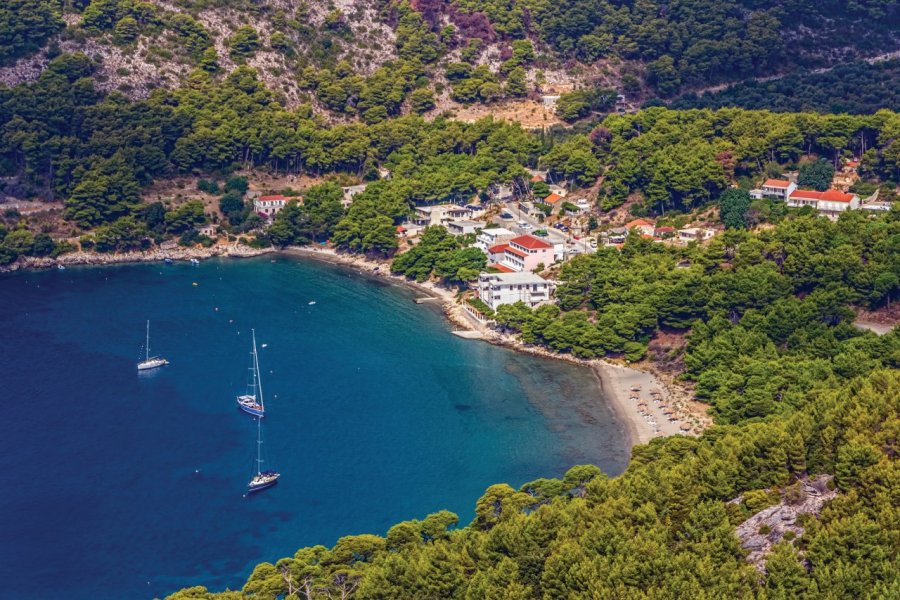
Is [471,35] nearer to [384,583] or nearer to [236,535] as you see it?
[236,535]

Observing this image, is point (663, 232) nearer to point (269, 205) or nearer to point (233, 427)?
point (269, 205)

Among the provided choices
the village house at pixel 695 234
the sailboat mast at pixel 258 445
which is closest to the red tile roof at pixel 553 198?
the village house at pixel 695 234

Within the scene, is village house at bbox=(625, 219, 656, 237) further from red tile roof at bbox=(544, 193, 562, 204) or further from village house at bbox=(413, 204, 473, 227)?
village house at bbox=(413, 204, 473, 227)

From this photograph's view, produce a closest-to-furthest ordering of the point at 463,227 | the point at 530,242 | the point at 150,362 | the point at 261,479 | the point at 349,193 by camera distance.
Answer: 1. the point at 261,479
2. the point at 150,362
3. the point at 530,242
4. the point at 463,227
5. the point at 349,193

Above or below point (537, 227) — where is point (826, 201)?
above

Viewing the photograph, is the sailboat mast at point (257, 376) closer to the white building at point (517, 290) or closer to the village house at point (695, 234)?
the white building at point (517, 290)

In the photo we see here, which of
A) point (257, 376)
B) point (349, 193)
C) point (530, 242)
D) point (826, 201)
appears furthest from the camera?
point (349, 193)

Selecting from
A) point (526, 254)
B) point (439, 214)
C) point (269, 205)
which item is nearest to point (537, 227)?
point (439, 214)
